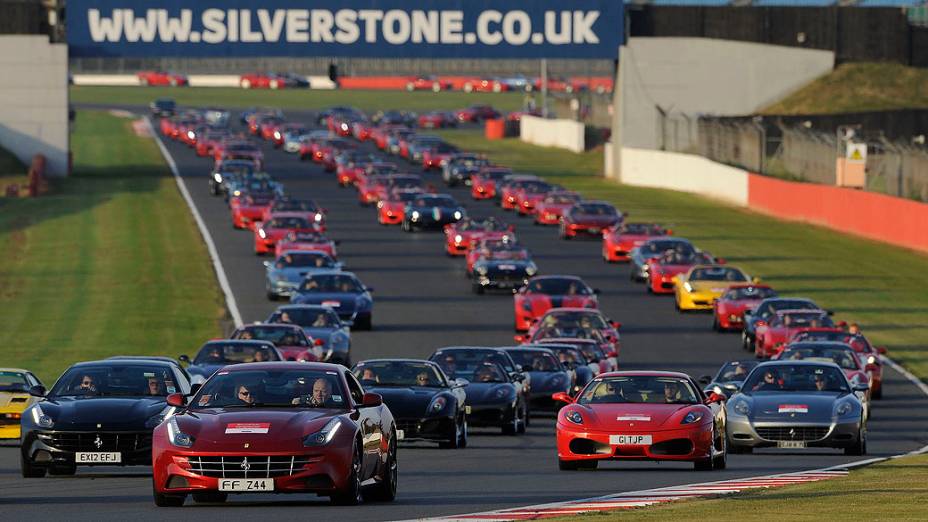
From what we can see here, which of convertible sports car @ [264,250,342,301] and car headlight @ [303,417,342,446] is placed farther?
convertible sports car @ [264,250,342,301]

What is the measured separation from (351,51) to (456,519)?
232 feet

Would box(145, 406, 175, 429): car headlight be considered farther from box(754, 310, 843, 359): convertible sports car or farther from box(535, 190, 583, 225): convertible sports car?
box(535, 190, 583, 225): convertible sports car

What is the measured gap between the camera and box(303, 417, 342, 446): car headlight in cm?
1662

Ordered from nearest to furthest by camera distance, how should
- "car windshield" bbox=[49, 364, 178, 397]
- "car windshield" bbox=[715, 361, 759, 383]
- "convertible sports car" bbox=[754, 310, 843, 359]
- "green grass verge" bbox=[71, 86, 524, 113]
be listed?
"car windshield" bbox=[49, 364, 178, 397] < "car windshield" bbox=[715, 361, 759, 383] < "convertible sports car" bbox=[754, 310, 843, 359] < "green grass verge" bbox=[71, 86, 524, 113]

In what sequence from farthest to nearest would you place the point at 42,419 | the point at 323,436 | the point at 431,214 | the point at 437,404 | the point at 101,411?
the point at 431,214, the point at 437,404, the point at 101,411, the point at 42,419, the point at 323,436

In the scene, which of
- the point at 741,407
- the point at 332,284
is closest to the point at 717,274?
the point at 332,284

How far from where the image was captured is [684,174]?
281 feet

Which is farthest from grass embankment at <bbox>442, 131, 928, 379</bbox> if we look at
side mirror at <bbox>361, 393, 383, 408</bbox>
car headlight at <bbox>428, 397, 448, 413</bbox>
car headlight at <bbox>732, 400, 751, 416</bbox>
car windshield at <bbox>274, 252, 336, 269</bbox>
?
side mirror at <bbox>361, 393, 383, 408</bbox>

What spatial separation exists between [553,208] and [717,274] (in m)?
Answer: 23.4

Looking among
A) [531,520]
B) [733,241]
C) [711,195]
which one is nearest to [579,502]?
[531,520]

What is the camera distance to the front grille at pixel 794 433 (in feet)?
82.1

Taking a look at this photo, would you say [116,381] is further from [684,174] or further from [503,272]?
[684,174]

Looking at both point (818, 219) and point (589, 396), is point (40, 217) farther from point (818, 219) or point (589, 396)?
point (589, 396)

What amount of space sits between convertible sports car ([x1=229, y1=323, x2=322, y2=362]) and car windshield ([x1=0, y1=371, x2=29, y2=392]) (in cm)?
617
